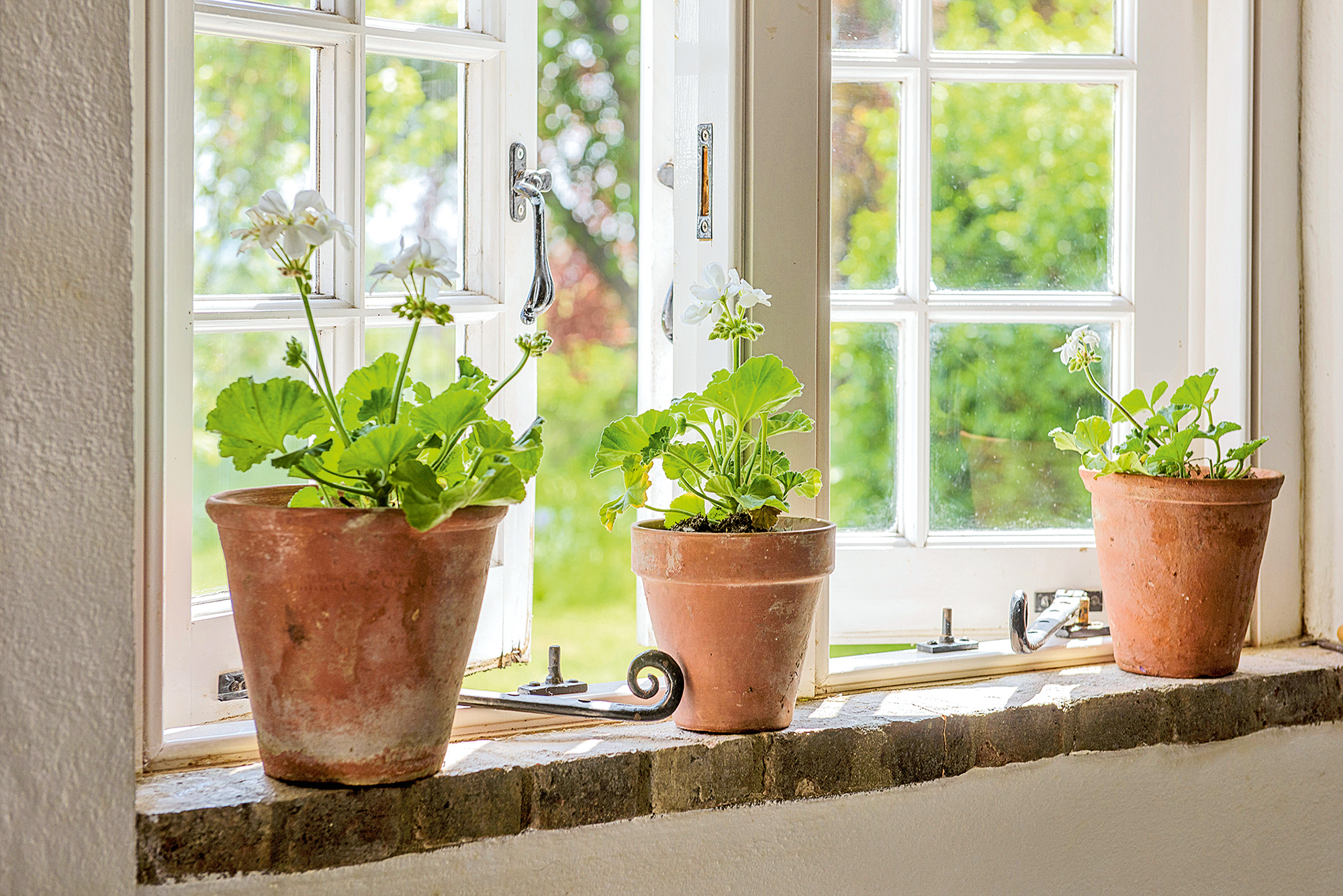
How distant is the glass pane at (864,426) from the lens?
1660 millimetres

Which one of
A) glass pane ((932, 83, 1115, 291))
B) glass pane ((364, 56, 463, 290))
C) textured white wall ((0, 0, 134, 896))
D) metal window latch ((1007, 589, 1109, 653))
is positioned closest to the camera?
textured white wall ((0, 0, 134, 896))

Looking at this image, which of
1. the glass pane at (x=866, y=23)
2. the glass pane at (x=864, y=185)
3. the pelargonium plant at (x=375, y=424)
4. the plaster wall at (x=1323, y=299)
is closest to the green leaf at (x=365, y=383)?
the pelargonium plant at (x=375, y=424)

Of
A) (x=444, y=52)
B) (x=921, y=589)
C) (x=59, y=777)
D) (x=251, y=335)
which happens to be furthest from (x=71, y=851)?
(x=921, y=589)

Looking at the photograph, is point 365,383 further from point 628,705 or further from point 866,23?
point 866,23

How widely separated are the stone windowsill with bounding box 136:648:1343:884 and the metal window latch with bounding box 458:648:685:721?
0.03 metres

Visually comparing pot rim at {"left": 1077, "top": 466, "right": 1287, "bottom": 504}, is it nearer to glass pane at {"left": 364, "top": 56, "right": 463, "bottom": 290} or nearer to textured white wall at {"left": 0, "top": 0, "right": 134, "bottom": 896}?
glass pane at {"left": 364, "top": 56, "right": 463, "bottom": 290}

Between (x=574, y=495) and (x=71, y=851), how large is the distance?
14.9ft

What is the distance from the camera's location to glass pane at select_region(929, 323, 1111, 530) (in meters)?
1.69

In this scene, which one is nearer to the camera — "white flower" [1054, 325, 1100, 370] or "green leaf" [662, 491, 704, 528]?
"green leaf" [662, 491, 704, 528]

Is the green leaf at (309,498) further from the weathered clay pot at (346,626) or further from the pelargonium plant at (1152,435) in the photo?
the pelargonium plant at (1152,435)

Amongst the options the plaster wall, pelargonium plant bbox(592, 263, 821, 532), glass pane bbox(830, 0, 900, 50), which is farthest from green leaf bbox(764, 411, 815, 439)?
the plaster wall

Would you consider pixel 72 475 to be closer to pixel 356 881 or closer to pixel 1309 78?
pixel 356 881

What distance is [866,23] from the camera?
1612 millimetres

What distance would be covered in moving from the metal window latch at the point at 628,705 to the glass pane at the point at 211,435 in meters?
0.31
